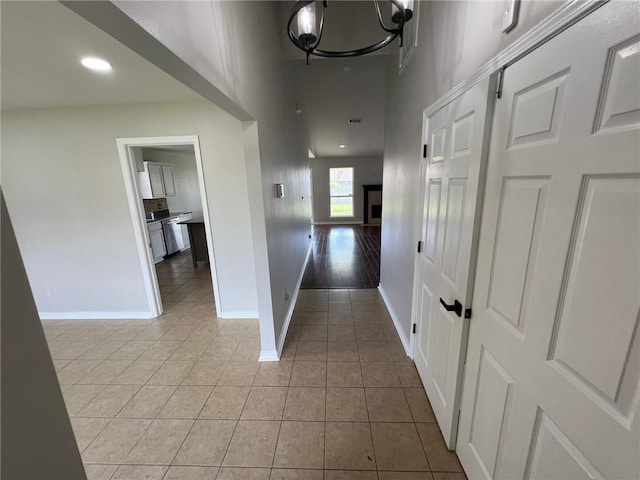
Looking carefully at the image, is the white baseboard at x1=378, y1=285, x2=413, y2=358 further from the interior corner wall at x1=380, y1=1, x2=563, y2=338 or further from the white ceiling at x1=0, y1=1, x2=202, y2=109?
the white ceiling at x1=0, y1=1, x2=202, y2=109

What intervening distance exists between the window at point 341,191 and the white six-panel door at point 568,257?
336 inches

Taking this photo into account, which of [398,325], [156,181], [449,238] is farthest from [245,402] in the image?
[156,181]

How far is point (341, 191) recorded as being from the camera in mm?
9555

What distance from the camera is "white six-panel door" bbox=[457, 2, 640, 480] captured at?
61cm

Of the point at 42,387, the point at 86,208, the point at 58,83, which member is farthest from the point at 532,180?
the point at 86,208

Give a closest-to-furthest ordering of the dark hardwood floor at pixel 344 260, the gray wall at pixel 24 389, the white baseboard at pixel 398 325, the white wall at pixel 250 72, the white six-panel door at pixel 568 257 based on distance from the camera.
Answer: the gray wall at pixel 24 389 → the white six-panel door at pixel 568 257 → the white wall at pixel 250 72 → the white baseboard at pixel 398 325 → the dark hardwood floor at pixel 344 260

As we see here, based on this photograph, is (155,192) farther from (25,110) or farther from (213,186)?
(213,186)

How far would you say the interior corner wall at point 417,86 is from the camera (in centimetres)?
111

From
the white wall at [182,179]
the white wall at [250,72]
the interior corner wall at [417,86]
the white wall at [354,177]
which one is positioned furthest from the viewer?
the white wall at [354,177]

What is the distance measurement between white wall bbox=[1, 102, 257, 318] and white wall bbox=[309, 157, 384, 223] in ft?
22.4

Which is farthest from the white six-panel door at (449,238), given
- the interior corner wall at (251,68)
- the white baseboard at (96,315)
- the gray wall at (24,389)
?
the white baseboard at (96,315)

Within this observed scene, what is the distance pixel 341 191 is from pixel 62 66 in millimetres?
8261

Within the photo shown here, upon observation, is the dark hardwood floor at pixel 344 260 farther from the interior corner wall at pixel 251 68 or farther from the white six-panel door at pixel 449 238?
the white six-panel door at pixel 449 238

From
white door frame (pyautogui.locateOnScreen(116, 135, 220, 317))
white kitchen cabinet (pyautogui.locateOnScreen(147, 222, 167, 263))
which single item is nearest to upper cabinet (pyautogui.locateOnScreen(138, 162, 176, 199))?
white kitchen cabinet (pyautogui.locateOnScreen(147, 222, 167, 263))
